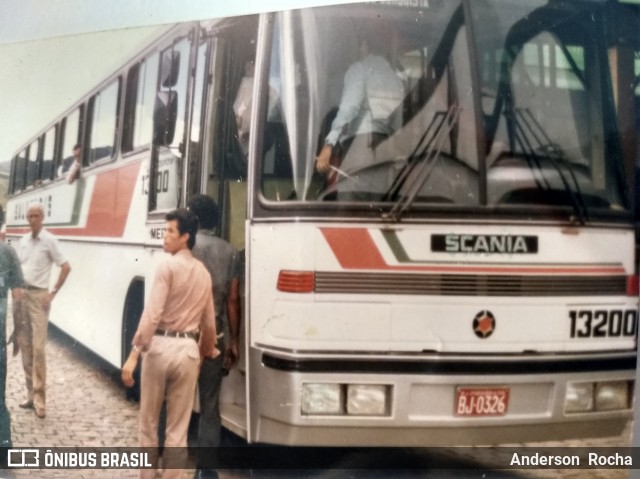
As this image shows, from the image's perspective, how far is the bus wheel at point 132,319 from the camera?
3285mm

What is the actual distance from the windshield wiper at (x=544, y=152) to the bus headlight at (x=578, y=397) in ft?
2.36

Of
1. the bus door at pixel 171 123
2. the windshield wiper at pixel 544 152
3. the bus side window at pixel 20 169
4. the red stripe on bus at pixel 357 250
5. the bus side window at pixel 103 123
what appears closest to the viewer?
the red stripe on bus at pixel 357 250

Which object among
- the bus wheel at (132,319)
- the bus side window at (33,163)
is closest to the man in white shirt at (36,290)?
the bus side window at (33,163)

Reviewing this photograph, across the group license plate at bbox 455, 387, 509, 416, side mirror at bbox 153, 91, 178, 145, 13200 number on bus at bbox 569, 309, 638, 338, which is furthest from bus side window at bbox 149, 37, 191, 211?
13200 number on bus at bbox 569, 309, 638, 338

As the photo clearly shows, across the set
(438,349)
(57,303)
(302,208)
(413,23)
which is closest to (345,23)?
(413,23)

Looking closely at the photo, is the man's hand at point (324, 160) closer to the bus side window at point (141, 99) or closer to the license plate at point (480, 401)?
the bus side window at point (141, 99)

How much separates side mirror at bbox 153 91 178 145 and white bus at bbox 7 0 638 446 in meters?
0.04

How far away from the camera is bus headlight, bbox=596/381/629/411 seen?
324 centimetres

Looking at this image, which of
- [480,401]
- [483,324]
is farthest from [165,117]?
[480,401]

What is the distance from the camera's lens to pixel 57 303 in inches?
136

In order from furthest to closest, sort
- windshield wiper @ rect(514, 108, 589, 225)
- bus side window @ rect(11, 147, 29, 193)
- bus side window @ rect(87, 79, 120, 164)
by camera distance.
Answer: bus side window @ rect(11, 147, 29, 193)
bus side window @ rect(87, 79, 120, 164)
windshield wiper @ rect(514, 108, 589, 225)

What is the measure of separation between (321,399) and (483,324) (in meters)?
0.76

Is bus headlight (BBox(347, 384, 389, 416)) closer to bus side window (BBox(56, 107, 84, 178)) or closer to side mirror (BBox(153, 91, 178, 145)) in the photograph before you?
side mirror (BBox(153, 91, 178, 145))

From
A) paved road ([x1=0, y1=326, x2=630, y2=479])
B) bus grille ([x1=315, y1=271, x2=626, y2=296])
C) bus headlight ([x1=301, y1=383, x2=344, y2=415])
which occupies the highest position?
bus grille ([x1=315, y1=271, x2=626, y2=296])
